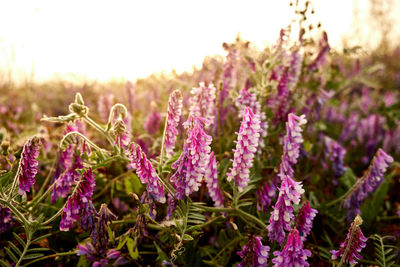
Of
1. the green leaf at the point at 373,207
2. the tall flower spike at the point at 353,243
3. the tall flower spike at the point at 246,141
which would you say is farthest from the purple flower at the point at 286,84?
the tall flower spike at the point at 353,243

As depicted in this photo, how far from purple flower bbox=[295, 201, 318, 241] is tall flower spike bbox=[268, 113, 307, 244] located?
0.04 meters

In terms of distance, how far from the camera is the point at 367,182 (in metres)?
1.47

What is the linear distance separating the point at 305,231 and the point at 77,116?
87 cm

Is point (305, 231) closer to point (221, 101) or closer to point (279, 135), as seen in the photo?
point (279, 135)

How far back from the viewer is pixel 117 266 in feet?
4.12

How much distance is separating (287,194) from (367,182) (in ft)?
2.06

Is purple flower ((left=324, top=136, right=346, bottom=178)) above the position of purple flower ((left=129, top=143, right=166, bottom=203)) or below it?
below

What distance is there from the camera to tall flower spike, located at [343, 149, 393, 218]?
1.44 meters

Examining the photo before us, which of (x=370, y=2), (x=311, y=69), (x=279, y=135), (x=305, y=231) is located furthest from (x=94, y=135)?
(x=370, y=2)

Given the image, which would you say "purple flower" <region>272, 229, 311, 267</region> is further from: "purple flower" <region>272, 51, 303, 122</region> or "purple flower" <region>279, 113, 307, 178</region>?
"purple flower" <region>272, 51, 303, 122</region>

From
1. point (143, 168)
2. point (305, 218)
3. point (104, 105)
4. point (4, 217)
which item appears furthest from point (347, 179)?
point (4, 217)

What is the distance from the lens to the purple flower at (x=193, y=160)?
1.10 metres

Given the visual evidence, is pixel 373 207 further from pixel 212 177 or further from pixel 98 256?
pixel 98 256

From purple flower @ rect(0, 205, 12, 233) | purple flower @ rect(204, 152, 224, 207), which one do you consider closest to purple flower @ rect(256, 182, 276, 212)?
purple flower @ rect(204, 152, 224, 207)
